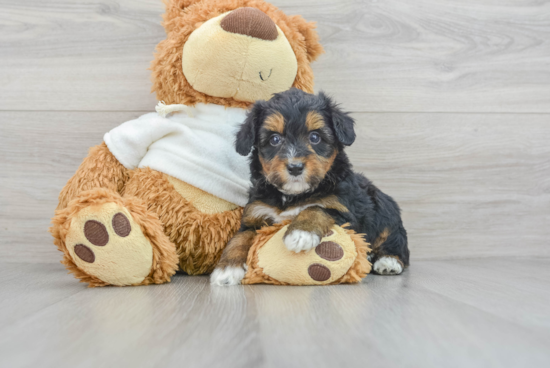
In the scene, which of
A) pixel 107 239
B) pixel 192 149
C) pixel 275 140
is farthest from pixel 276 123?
pixel 107 239

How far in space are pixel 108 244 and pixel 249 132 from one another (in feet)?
2.04

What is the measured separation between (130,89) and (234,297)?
4.79ft

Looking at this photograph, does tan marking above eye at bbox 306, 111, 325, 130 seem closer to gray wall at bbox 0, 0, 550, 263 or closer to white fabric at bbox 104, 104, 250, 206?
white fabric at bbox 104, 104, 250, 206

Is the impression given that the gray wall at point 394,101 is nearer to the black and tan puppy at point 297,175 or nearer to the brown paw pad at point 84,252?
the black and tan puppy at point 297,175

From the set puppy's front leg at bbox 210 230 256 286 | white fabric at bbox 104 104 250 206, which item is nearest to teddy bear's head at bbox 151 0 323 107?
white fabric at bbox 104 104 250 206

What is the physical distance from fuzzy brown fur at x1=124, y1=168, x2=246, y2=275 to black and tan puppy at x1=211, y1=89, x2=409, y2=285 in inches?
6.0

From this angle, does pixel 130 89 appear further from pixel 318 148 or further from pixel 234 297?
pixel 234 297

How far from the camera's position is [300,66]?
197 centimetres

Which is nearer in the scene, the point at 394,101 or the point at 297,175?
the point at 297,175

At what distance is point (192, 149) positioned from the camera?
1845 mm

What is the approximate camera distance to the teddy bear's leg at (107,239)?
1431 millimetres

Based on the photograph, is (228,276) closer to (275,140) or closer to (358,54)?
(275,140)

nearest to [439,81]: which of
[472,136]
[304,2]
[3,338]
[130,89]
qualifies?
[472,136]

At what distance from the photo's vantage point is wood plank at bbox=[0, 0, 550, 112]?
230cm
